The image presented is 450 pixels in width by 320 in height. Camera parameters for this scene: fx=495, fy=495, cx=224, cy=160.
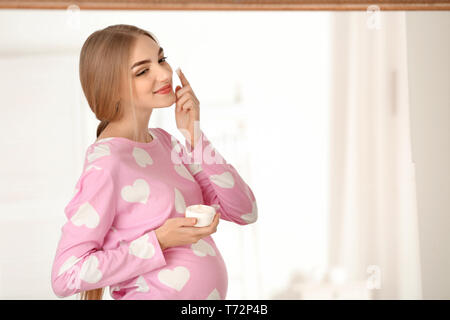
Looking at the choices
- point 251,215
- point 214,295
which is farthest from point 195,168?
point 214,295

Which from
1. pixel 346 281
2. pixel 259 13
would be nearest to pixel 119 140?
pixel 259 13

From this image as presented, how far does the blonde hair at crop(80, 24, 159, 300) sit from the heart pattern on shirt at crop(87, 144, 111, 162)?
3.1 inches

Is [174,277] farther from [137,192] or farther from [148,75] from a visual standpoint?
[148,75]

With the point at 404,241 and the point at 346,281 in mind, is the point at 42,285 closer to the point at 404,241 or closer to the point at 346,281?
the point at 346,281

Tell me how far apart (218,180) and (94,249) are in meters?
0.27

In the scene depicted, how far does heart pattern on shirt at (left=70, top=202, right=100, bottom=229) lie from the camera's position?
0.85 metres

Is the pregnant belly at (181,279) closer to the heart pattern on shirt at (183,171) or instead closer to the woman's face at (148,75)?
the heart pattern on shirt at (183,171)

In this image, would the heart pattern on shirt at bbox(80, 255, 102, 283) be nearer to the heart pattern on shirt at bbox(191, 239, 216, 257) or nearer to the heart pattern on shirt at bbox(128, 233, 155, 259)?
the heart pattern on shirt at bbox(128, 233, 155, 259)

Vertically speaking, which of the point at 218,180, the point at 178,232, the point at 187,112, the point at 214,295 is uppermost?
the point at 187,112

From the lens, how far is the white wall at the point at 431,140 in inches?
49.3

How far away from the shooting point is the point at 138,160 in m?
0.93

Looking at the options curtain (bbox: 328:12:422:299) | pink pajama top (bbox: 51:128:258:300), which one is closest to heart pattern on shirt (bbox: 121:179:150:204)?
pink pajama top (bbox: 51:128:258:300)

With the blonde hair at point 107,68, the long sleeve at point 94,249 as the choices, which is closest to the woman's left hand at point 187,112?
the blonde hair at point 107,68

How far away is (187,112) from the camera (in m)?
1.02
